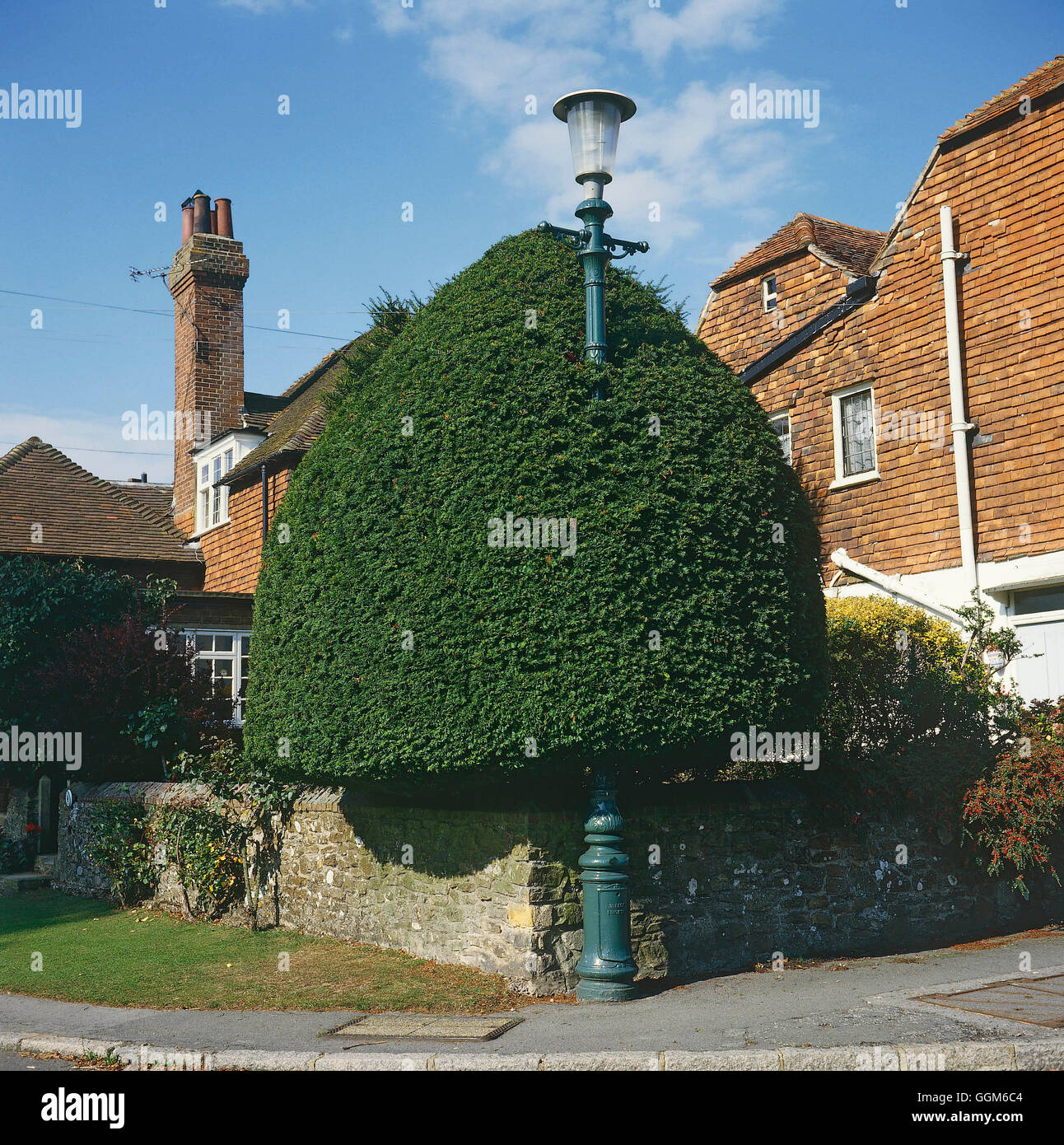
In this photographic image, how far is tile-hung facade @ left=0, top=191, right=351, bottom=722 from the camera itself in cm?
2161

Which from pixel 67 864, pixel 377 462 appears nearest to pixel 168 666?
pixel 67 864

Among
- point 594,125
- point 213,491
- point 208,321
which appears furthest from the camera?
point 213,491

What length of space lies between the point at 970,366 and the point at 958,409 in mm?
596

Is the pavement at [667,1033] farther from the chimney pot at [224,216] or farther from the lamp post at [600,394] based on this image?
the chimney pot at [224,216]

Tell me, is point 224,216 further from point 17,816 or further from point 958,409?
point 958,409

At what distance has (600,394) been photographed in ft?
27.5

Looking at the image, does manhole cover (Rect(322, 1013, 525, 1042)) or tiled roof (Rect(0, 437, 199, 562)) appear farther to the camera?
Result: tiled roof (Rect(0, 437, 199, 562))

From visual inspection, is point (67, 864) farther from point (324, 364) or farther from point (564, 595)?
point (324, 364)

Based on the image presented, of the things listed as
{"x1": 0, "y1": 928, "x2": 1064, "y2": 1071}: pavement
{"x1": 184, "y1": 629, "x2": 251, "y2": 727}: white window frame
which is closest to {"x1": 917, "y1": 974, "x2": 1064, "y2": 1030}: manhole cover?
{"x1": 0, "y1": 928, "x2": 1064, "y2": 1071}: pavement

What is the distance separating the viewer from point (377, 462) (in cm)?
888

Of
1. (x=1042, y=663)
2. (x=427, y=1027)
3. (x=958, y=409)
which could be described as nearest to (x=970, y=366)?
(x=958, y=409)

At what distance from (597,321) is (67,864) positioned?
1113 centimetres

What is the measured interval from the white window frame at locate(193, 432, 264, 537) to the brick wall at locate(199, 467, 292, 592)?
37 centimetres

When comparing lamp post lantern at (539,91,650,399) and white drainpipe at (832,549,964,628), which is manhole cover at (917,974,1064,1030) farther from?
white drainpipe at (832,549,964,628)
